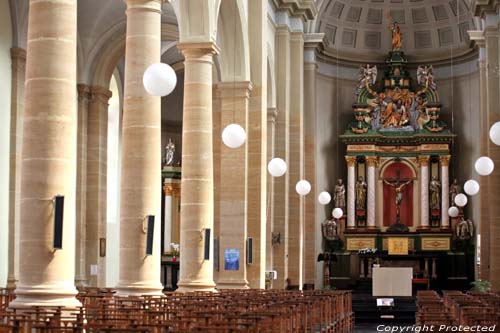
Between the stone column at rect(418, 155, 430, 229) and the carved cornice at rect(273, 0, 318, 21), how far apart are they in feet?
28.9

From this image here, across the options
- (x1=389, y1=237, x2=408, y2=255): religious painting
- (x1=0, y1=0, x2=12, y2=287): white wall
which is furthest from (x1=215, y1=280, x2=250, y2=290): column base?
(x1=389, y1=237, x2=408, y2=255): religious painting

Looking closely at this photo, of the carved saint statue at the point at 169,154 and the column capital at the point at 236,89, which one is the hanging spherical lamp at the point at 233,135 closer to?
the column capital at the point at 236,89

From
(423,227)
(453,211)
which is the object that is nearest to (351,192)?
(423,227)

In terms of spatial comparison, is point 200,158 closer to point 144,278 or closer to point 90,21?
point 144,278

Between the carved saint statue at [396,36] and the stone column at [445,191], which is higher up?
the carved saint statue at [396,36]

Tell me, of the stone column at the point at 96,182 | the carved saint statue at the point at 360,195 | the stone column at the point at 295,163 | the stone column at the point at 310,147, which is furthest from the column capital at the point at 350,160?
the stone column at the point at 96,182

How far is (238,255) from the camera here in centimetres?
2533

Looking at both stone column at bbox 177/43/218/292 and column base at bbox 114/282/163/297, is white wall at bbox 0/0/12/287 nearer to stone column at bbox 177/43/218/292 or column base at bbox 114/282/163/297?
stone column at bbox 177/43/218/292

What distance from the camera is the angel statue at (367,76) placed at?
136ft

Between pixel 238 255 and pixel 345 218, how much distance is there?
16.1 metres

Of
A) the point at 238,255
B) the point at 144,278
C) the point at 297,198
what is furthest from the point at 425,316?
the point at 297,198

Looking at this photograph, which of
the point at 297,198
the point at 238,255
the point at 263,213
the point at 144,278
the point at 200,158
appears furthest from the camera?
the point at 297,198

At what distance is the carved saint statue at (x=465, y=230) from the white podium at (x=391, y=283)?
10240 millimetres

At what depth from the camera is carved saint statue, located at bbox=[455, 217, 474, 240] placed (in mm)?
38781
